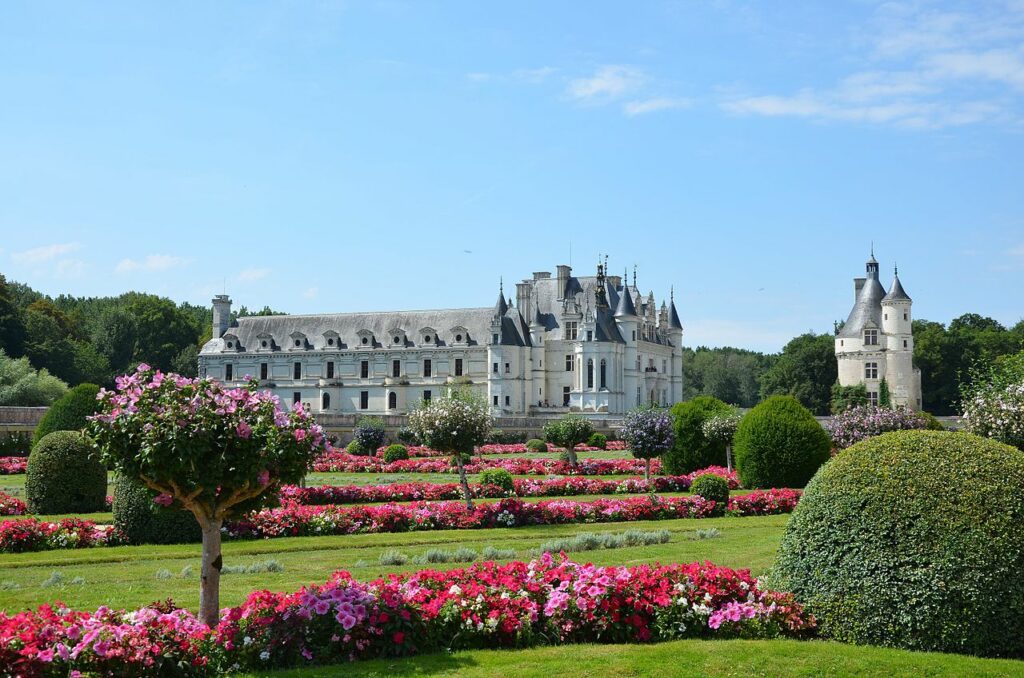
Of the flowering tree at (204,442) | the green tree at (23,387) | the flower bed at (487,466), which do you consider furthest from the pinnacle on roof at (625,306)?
the flowering tree at (204,442)

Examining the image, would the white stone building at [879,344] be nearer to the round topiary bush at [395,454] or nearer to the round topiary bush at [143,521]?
the round topiary bush at [395,454]

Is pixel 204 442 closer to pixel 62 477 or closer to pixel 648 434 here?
pixel 62 477

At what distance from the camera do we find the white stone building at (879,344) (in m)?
67.1

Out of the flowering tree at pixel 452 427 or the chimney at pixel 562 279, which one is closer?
the flowering tree at pixel 452 427

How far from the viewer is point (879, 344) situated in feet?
222

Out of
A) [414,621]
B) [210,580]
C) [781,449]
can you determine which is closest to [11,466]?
[781,449]

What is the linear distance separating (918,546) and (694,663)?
194cm

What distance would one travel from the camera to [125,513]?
15156 millimetres

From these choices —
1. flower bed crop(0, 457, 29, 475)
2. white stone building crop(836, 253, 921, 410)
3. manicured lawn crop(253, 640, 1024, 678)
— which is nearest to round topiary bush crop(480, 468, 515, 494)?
manicured lawn crop(253, 640, 1024, 678)

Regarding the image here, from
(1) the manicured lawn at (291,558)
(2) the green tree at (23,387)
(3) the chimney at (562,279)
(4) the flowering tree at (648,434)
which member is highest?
(3) the chimney at (562,279)

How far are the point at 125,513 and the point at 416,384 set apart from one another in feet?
188

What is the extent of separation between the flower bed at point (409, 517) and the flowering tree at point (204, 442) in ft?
25.2

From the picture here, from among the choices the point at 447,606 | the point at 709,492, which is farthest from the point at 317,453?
the point at 709,492

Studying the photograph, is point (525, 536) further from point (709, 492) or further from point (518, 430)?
point (518, 430)
